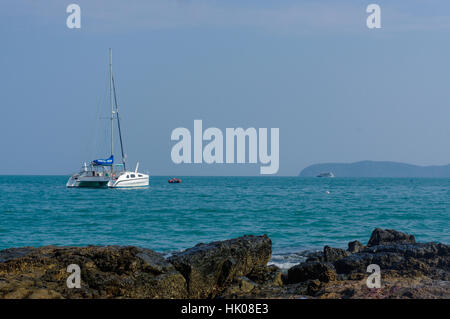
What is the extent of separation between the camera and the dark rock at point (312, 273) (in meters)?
9.85

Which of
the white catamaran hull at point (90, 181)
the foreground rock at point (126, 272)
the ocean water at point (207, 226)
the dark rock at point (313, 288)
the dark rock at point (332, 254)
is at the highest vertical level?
the foreground rock at point (126, 272)

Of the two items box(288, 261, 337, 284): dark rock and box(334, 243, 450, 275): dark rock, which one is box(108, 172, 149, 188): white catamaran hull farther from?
box(288, 261, 337, 284): dark rock

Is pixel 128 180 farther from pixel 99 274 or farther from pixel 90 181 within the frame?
pixel 99 274

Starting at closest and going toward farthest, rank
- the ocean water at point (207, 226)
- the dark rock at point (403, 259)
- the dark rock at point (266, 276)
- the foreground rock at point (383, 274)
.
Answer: the foreground rock at point (383, 274)
the dark rock at point (266, 276)
the dark rock at point (403, 259)
the ocean water at point (207, 226)

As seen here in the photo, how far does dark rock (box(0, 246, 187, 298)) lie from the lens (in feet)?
24.9

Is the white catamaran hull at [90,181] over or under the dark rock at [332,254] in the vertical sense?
under

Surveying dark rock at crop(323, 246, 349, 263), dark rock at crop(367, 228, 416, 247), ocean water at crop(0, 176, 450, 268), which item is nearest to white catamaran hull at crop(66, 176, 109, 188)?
ocean water at crop(0, 176, 450, 268)

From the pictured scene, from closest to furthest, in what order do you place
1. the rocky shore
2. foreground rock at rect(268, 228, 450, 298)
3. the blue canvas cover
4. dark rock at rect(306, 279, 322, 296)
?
the rocky shore < foreground rock at rect(268, 228, 450, 298) < dark rock at rect(306, 279, 322, 296) < the blue canvas cover

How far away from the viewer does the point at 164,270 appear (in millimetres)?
8844

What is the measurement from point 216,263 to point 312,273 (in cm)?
193

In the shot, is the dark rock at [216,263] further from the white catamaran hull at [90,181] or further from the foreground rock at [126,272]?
the white catamaran hull at [90,181]

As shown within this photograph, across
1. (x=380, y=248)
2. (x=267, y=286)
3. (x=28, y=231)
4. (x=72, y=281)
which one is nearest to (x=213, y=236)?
(x=28, y=231)

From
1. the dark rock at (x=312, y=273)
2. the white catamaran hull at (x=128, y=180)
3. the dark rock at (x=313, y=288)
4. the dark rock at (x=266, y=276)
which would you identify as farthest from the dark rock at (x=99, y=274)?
the white catamaran hull at (x=128, y=180)
